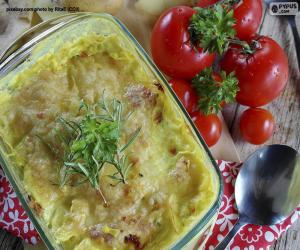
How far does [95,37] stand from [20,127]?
15.0 inches

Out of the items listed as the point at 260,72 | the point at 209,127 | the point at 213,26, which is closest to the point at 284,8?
the point at 260,72

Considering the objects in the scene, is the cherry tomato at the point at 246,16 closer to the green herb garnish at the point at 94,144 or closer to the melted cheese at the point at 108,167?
the melted cheese at the point at 108,167

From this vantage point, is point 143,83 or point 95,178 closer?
point 95,178

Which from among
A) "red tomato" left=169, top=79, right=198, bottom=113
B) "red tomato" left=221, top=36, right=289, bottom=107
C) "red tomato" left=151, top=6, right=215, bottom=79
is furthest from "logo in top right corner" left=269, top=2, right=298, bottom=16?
"red tomato" left=169, top=79, right=198, bottom=113

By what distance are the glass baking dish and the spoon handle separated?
0.50ft

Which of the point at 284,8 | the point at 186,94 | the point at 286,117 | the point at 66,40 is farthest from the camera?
the point at 284,8

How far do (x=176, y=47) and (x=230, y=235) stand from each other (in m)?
0.72

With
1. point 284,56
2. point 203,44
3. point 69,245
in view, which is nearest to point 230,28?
point 203,44

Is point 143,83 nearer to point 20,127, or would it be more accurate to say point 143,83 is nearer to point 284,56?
point 20,127

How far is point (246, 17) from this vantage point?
2.00m

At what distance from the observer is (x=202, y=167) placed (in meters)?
1.50

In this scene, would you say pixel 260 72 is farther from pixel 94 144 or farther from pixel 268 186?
pixel 94 144

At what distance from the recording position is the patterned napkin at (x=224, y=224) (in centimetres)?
177

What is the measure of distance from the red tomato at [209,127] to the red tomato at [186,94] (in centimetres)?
4
